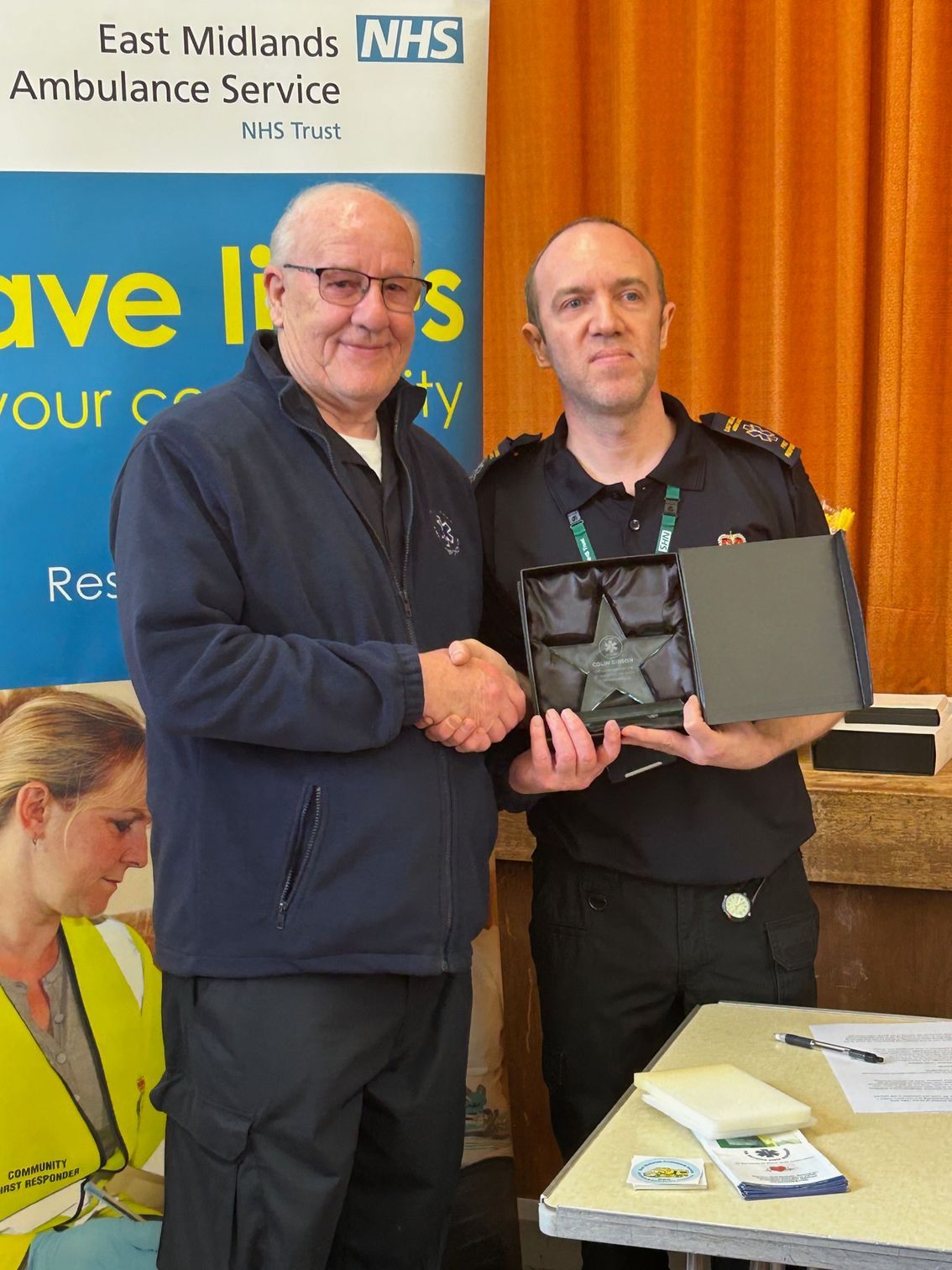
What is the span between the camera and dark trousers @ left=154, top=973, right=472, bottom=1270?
5.05ft

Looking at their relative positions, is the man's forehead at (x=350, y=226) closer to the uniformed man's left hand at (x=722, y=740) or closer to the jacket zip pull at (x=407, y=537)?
the jacket zip pull at (x=407, y=537)

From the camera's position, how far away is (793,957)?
187 centimetres

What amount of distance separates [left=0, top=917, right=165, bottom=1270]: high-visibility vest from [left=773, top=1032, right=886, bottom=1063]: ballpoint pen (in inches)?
41.8

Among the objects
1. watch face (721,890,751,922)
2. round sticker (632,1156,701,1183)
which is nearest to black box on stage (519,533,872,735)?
watch face (721,890,751,922)

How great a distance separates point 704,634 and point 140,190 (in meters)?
1.15

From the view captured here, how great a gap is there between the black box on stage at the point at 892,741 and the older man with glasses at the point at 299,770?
0.97 meters

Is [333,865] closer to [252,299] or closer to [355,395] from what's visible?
[355,395]

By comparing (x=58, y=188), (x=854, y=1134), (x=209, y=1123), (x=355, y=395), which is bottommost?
(x=209, y=1123)

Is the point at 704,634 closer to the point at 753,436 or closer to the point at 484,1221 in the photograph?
the point at 753,436

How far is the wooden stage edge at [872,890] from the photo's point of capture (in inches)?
91.4

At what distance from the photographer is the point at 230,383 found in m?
1.68

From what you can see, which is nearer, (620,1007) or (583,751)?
(583,751)

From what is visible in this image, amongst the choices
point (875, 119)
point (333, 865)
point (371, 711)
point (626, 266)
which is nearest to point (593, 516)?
point (626, 266)

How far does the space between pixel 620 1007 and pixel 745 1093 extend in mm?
535
